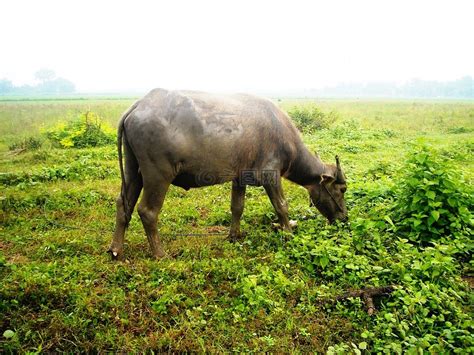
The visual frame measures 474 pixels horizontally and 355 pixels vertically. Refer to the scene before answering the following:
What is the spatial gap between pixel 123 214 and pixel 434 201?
374 cm

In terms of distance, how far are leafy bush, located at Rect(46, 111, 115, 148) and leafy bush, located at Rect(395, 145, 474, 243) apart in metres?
9.67

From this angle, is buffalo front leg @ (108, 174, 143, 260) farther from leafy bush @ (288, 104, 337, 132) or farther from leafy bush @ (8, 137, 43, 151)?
leafy bush @ (288, 104, 337, 132)

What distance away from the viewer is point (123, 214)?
4102mm

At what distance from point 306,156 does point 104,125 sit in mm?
9155

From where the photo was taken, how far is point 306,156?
4.99 meters

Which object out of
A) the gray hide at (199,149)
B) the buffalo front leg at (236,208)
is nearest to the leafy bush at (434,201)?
the gray hide at (199,149)

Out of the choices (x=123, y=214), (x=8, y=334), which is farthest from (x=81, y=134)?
(x=8, y=334)

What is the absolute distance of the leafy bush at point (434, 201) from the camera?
160 inches

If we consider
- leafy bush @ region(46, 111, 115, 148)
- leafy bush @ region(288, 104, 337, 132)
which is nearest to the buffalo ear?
leafy bush @ region(46, 111, 115, 148)

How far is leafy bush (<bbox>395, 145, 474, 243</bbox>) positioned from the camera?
13.3 feet

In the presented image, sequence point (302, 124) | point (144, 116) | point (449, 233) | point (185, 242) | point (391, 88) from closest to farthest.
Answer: point (144, 116) < point (449, 233) < point (185, 242) < point (302, 124) < point (391, 88)

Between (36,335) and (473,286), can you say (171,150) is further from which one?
(473,286)

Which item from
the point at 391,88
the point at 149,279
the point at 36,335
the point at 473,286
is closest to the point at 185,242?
the point at 149,279

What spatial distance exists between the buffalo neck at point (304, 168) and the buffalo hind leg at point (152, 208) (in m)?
1.94
